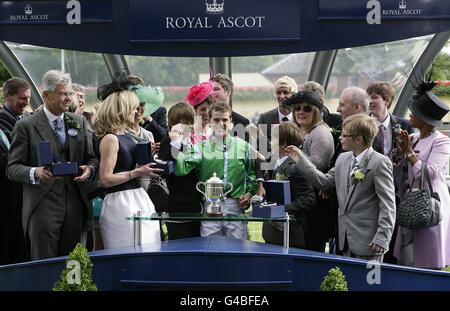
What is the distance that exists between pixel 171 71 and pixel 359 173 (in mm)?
13824

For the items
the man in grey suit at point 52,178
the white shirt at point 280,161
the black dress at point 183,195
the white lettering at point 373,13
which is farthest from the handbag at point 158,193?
the white lettering at point 373,13

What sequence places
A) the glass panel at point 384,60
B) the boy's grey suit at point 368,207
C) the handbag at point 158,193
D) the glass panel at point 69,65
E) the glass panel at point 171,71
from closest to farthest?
the boy's grey suit at point 368,207 → the handbag at point 158,193 → the glass panel at point 384,60 → the glass panel at point 69,65 → the glass panel at point 171,71

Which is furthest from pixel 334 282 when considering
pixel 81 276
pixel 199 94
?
pixel 199 94

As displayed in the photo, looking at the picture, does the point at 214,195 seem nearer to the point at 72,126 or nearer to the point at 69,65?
the point at 72,126

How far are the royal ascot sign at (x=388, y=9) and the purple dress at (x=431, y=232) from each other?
1.09 meters

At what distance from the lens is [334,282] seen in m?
5.94

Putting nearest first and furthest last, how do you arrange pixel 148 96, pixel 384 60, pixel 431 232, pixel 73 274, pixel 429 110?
1. pixel 73 274
2. pixel 431 232
3. pixel 429 110
4. pixel 148 96
5. pixel 384 60

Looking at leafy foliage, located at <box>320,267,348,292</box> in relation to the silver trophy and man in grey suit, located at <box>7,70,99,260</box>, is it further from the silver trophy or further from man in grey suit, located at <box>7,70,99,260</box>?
man in grey suit, located at <box>7,70,99,260</box>

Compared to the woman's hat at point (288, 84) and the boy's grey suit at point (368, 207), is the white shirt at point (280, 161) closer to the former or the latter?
the boy's grey suit at point (368, 207)

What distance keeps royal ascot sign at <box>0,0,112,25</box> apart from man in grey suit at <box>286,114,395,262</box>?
1.89 m

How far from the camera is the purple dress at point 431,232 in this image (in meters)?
7.75

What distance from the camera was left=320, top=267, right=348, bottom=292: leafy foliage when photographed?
593cm
